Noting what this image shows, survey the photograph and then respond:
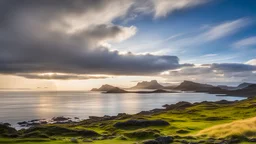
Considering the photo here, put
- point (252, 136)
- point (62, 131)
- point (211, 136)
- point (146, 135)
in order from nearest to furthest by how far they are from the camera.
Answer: point (252, 136) < point (211, 136) < point (146, 135) < point (62, 131)

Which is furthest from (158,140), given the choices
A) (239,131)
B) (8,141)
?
(8,141)

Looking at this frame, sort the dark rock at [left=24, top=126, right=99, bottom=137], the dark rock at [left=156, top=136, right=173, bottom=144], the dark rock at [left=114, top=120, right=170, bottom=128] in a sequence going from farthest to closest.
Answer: the dark rock at [left=114, top=120, right=170, bottom=128] < the dark rock at [left=24, top=126, right=99, bottom=137] < the dark rock at [left=156, top=136, right=173, bottom=144]

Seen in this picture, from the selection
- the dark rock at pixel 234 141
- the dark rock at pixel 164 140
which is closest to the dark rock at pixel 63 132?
the dark rock at pixel 164 140

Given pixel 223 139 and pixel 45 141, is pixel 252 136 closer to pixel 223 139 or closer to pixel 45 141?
pixel 223 139

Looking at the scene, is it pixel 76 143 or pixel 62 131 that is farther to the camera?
pixel 62 131

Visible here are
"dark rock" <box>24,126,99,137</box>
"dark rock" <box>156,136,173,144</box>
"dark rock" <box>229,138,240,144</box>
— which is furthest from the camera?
"dark rock" <box>24,126,99,137</box>

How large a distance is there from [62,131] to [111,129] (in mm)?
13717

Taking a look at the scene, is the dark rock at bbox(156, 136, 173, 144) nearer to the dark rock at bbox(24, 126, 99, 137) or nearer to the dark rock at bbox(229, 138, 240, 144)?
the dark rock at bbox(229, 138, 240, 144)

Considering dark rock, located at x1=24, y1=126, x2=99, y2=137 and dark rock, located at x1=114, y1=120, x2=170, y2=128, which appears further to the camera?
dark rock, located at x1=114, y1=120, x2=170, y2=128

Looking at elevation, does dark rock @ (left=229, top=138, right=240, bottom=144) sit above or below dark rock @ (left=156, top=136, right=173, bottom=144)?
below

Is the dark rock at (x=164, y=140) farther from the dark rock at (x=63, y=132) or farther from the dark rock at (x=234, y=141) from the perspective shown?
the dark rock at (x=63, y=132)

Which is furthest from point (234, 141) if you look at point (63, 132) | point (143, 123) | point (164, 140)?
point (63, 132)

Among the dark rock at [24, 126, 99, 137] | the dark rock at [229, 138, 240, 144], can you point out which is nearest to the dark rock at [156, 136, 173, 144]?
the dark rock at [229, 138, 240, 144]

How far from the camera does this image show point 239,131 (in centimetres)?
3994
